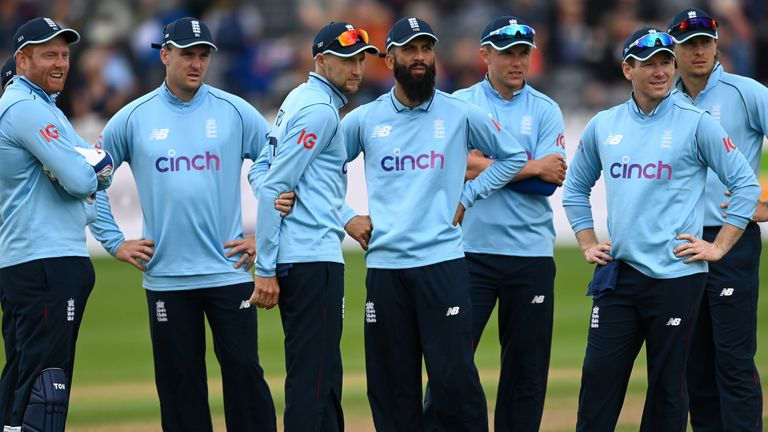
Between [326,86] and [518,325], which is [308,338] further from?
[518,325]

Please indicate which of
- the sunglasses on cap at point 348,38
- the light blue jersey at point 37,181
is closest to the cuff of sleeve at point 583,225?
the sunglasses on cap at point 348,38

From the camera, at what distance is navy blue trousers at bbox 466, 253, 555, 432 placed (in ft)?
25.2

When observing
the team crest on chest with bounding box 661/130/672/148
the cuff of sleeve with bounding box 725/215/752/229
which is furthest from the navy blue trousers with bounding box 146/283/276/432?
the cuff of sleeve with bounding box 725/215/752/229

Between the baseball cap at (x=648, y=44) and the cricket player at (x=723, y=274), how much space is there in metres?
0.49

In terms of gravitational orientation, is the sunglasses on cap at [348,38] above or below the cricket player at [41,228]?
above

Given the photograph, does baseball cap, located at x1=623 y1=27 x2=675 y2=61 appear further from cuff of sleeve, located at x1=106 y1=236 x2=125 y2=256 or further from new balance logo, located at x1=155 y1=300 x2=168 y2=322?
cuff of sleeve, located at x1=106 y1=236 x2=125 y2=256

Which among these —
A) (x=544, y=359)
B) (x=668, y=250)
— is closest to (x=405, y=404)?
(x=544, y=359)

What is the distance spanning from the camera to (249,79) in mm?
18062


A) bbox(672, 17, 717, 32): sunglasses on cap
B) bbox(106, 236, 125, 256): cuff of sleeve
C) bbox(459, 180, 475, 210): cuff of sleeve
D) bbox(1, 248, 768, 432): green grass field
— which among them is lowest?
bbox(1, 248, 768, 432): green grass field

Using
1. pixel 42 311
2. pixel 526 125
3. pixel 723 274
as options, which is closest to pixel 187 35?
pixel 42 311

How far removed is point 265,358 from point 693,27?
5.80 metres

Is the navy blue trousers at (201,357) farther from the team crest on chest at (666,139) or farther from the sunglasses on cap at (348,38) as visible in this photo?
the team crest on chest at (666,139)

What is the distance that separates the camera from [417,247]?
6.91 m

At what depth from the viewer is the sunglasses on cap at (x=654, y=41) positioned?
22.3ft
